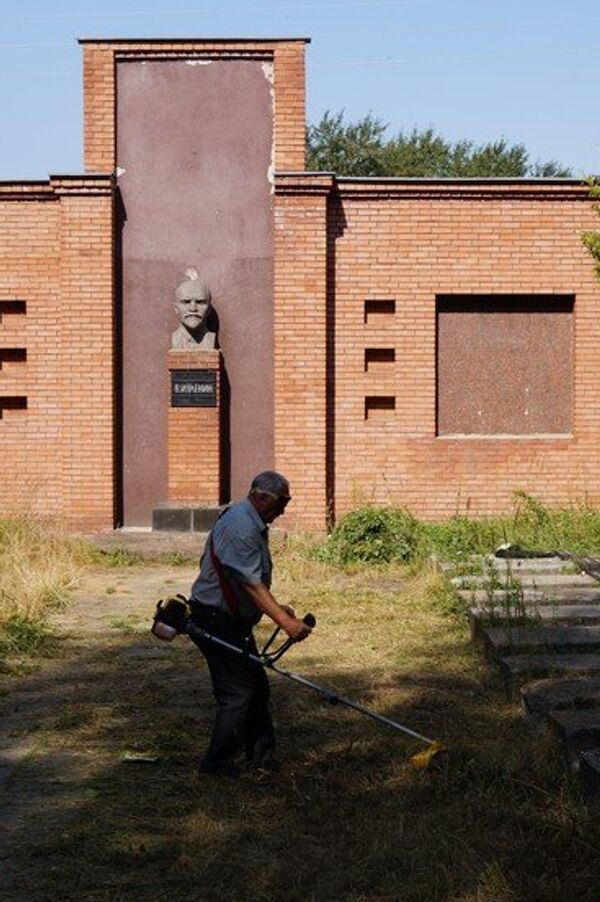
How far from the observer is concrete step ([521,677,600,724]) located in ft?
23.7

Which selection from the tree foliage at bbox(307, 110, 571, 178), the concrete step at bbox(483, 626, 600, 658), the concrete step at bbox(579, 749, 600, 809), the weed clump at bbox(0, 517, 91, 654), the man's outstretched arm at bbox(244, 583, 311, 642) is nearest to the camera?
the concrete step at bbox(579, 749, 600, 809)

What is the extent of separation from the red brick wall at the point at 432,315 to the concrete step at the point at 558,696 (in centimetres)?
806

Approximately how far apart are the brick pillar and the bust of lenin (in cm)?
19

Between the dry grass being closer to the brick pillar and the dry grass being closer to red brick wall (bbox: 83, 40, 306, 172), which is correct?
the brick pillar

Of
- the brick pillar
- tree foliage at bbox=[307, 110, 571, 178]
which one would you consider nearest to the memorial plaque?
the brick pillar

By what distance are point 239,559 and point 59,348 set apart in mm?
9778

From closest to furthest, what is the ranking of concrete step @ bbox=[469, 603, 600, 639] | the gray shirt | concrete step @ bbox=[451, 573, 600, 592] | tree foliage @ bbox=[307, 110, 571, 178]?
the gray shirt → concrete step @ bbox=[469, 603, 600, 639] → concrete step @ bbox=[451, 573, 600, 592] → tree foliage @ bbox=[307, 110, 571, 178]

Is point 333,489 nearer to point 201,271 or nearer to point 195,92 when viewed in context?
point 201,271

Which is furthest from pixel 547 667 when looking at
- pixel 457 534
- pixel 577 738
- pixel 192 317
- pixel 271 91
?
pixel 271 91

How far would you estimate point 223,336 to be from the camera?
15.9 meters

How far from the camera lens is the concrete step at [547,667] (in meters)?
8.16

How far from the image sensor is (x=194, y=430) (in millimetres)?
15383

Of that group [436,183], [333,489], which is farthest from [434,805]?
[436,183]

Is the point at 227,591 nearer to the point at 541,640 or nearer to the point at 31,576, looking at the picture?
the point at 541,640
